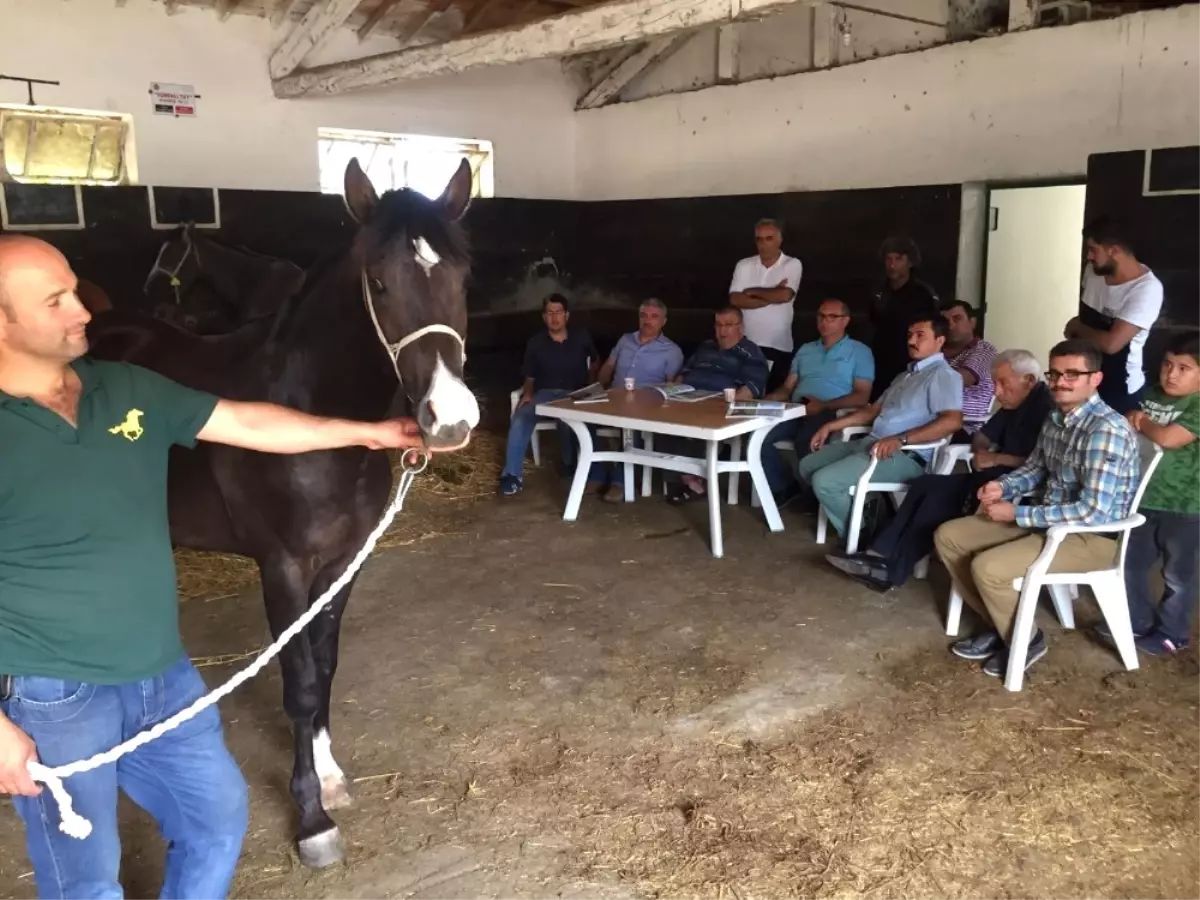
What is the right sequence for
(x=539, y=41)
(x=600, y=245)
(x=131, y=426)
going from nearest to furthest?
(x=131, y=426) → (x=539, y=41) → (x=600, y=245)

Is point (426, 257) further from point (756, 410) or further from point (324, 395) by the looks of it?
point (756, 410)

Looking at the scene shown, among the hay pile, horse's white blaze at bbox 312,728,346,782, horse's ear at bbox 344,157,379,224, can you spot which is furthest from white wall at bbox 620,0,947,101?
horse's white blaze at bbox 312,728,346,782

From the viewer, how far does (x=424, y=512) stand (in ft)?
16.2

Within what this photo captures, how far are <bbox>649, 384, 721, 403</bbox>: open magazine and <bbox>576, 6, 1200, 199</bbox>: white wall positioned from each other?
239 centimetres

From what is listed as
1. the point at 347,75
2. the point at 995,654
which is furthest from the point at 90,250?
the point at 995,654

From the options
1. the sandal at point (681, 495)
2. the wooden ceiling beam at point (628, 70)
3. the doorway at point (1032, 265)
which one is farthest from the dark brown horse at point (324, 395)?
the wooden ceiling beam at point (628, 70)

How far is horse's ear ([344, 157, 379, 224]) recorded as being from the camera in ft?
6.21

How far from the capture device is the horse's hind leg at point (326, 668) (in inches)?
A: 87.7

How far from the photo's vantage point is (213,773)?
55.4 inches

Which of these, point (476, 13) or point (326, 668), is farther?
point (476, 13)

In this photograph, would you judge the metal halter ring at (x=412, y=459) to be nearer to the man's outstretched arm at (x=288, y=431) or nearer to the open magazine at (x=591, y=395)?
the man's outstretched arm at (x=288, y=431)

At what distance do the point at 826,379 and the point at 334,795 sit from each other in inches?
125

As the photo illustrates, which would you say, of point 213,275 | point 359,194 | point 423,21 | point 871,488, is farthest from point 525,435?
point 359,194

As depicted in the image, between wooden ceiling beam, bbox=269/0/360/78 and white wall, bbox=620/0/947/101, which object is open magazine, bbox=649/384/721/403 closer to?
white wall, bbox=620/0/947/101
